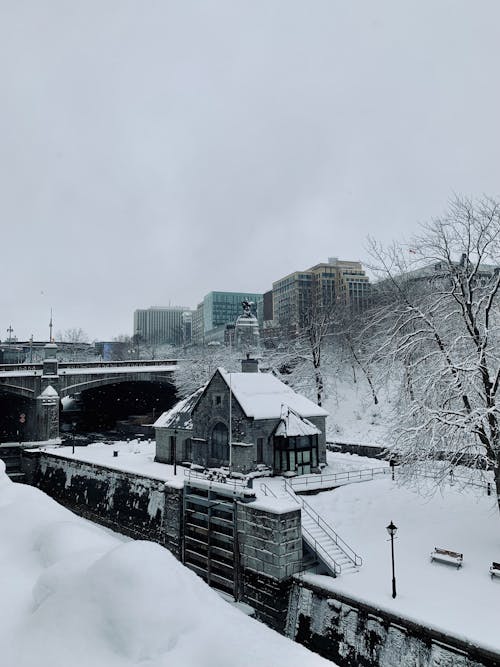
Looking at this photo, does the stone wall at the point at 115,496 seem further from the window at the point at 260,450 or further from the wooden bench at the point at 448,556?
the wooden bench at the point at 448,556

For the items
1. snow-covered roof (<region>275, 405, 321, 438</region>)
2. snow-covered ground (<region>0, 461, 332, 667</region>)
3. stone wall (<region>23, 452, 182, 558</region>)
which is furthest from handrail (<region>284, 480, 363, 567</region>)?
snow-covered ground (<region>0, 461, 332, 667</region>)

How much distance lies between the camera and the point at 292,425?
3144 cm

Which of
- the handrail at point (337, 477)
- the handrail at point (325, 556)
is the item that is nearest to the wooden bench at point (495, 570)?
the handrail at point (325, 556)

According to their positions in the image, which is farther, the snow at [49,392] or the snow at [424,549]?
the snow at [49,392]

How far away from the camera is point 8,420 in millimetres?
63312

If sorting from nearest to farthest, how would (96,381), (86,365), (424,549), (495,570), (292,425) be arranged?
1. (495,570)
2. (424,549)
3. (292,425)
4. (96,381)
5. (86,365)

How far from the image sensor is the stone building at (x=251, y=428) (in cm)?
3064

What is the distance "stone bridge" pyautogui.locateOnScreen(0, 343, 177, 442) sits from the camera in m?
50.7

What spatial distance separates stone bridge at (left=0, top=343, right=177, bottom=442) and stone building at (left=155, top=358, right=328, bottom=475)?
842 inches

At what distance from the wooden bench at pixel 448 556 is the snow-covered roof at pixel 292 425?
12.3m

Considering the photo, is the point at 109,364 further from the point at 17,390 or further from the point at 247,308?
the point at 247,308

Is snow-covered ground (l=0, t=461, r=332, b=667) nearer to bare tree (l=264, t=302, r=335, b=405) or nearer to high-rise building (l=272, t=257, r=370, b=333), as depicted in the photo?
bare tree (l=264, t=302, r=335, b=405)

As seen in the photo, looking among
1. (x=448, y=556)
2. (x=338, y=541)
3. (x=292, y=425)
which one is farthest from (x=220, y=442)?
(x=448, y=556)

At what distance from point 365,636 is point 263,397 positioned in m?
17.2
